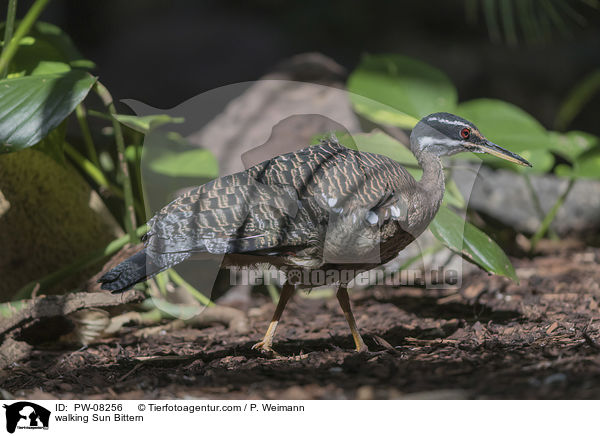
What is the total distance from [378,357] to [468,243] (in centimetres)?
62

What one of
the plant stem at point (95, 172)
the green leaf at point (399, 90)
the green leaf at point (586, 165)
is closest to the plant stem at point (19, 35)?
the plant stem at point (95, 172)

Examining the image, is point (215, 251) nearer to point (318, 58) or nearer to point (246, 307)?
point (246, 307)

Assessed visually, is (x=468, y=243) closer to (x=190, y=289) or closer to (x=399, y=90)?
(x=399, y=90)

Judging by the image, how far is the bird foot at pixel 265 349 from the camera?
2.27 meters

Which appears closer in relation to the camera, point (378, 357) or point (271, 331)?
point (378, 357)

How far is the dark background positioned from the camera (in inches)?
240

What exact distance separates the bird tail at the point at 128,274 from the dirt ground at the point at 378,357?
344 mm

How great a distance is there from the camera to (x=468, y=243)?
2.38 metres

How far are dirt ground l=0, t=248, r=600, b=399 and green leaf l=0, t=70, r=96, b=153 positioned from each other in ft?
2.83

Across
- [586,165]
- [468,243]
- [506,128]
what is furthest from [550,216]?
[468,243]
